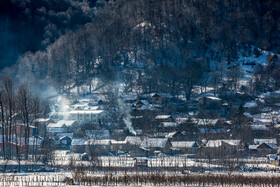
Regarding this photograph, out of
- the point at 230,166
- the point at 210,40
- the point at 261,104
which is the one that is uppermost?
the point at 210,40

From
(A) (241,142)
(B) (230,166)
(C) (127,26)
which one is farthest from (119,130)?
(C) (127,26)

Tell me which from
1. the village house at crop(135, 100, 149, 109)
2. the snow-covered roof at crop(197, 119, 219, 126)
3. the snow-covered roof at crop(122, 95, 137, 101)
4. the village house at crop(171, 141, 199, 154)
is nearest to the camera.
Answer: the village house at crop(171, 141, 199, 154)

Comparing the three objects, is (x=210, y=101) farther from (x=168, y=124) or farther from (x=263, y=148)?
(x=263, y=148)

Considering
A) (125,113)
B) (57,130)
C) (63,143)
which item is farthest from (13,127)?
(125,113)

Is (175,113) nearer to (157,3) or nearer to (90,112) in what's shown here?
(90,112)

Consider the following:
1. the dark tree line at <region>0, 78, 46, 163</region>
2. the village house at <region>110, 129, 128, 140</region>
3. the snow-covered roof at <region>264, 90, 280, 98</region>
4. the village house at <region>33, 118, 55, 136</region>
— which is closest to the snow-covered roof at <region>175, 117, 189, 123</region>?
the village house at <region>110, 129, 128, 140</region>

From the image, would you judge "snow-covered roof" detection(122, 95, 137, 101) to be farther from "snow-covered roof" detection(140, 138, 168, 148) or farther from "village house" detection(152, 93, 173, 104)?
"snow-covered roof" detection(140, 138, 168, 148)
